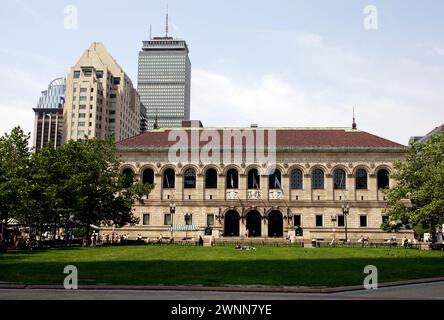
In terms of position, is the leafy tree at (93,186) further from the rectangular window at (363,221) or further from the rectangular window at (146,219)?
the rectangular window at (363,221)

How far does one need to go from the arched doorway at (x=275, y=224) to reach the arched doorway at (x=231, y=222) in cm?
464

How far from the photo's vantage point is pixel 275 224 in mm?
68938

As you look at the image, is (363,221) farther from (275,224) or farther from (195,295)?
(195,295)

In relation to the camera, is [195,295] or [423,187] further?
[423,187]

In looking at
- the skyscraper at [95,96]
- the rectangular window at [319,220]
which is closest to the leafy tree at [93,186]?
the rectangular window at [319,220]

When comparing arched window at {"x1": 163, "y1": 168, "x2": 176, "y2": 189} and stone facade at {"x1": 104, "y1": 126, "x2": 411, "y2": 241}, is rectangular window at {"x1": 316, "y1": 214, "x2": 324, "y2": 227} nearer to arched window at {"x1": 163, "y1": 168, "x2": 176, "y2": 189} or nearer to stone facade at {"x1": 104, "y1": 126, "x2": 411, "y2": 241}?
stone facade at {"x1": 104, "y1": 126, "x2": 411, "y2": 241}

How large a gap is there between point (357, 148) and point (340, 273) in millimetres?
48885

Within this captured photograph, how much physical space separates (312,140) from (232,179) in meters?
12.9

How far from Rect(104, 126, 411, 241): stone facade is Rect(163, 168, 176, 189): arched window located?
13.1 inches

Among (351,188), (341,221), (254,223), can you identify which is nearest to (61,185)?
(254,223)

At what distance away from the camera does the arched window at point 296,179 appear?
69000 millimetres

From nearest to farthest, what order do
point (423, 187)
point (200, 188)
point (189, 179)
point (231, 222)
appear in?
1. point (423, 187)
2. point (200, 188)
3. point (231, 222)
4. point (189, 179)

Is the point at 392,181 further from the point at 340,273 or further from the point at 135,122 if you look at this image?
the point at 135,122

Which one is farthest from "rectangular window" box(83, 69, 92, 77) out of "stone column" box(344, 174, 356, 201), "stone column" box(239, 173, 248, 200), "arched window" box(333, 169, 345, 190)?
"stone column" box(344, 174, 356, 201)
